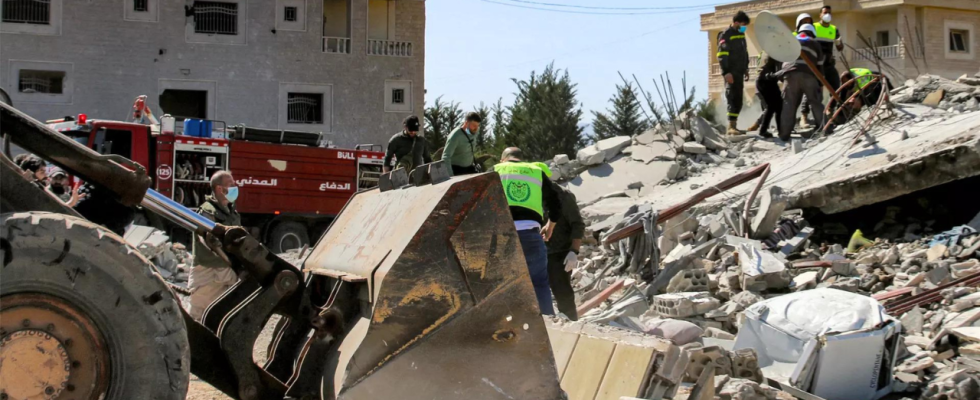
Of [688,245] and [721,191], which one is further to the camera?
[721,191]

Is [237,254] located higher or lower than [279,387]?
higher

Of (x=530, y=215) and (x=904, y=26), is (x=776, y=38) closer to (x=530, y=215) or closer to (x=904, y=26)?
(x=530, y=215)

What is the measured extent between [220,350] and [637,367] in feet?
5.91

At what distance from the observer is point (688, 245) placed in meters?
9.84

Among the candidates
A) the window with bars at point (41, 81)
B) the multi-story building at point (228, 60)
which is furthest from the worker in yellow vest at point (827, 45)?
the window with bars at point (41, 81)

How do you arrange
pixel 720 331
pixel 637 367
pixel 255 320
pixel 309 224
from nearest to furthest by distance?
pixel 255 320 < pixel 637 367 < pixel 720 331 < pixel 309 224

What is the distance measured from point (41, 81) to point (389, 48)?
9.76 metres

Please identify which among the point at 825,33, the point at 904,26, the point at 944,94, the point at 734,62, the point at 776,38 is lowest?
the point at 944,94

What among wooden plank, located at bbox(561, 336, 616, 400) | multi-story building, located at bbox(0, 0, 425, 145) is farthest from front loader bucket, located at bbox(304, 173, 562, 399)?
multi-story building, located at bbox(0, 0, 425, 145)

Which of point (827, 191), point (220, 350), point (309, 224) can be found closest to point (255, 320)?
point (220, 350)


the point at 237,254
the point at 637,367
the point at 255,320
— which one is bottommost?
the point at 637,367

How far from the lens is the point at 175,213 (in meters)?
3.72

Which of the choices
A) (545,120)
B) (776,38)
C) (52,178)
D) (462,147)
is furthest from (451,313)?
(545,120)

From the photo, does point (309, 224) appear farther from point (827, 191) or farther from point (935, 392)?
point (935, 392)
